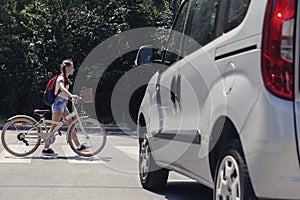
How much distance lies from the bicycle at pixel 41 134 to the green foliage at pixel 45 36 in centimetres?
1238

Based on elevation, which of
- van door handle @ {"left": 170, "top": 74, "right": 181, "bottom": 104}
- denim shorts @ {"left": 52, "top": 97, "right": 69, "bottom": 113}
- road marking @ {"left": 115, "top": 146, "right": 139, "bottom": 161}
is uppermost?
van door handle @ {"left": 170, "top": 74, "right": 181, "bottom": 104}

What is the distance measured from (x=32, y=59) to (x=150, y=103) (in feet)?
55.4

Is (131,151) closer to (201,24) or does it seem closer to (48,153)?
(48,153)

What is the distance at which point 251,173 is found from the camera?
4184mm

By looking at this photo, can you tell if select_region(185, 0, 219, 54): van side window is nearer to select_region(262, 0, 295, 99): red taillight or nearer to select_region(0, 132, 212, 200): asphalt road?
select_region(262, 0, 295, 99): red taillight

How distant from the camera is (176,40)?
272 inches

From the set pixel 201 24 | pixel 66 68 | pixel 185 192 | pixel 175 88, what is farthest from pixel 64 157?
pixel 201 24

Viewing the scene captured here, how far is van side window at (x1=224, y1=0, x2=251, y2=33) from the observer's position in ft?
15.4

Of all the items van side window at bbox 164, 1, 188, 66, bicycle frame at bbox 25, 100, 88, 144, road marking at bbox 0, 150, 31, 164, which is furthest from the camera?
bicycle frame at bbox 25, 100, 88, 144

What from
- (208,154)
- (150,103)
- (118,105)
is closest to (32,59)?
(118,105)

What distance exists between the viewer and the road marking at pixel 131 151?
11.6 metres

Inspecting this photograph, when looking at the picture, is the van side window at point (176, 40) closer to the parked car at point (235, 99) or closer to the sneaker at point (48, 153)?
the parked car at point (235, 99)

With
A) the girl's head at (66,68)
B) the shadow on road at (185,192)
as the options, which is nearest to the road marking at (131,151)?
the girl's head at (66,68)

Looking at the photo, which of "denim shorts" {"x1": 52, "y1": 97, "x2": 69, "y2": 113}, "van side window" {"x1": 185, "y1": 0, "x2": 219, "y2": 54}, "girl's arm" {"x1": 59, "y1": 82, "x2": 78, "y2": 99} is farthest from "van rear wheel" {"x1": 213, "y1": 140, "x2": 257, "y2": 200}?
"denim shorts" {"x1": 52, "y1": 97, "x2": 69, "y2": 113}
